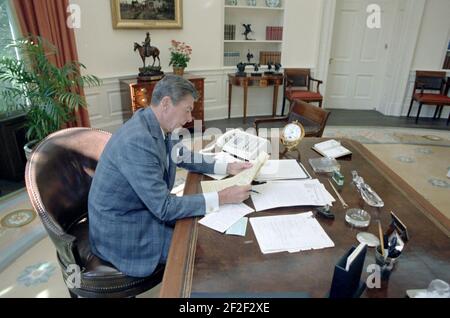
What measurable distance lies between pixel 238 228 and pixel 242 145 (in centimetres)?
72

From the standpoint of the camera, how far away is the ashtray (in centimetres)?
115

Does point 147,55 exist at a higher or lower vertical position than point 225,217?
higher

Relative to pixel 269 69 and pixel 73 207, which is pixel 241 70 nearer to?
pixel 269 69

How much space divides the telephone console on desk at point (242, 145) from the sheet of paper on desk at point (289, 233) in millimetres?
561

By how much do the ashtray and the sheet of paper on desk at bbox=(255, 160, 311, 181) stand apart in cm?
35

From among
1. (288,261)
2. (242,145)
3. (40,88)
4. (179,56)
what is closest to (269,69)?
(179,56)

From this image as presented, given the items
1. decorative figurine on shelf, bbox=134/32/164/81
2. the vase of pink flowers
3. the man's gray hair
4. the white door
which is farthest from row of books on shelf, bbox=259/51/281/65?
the man's gray hair

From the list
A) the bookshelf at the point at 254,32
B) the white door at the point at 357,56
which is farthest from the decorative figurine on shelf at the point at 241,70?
the white door at the point at 357,56

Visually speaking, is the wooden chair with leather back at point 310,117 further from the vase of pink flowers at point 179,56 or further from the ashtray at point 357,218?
the vase of pink flowers at point 179,56

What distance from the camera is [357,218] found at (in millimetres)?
1164

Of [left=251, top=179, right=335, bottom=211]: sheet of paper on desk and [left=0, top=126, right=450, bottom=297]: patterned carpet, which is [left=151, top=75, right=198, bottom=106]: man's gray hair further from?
[left=0, top=126, right=450, bottom=297]: patterned carpet

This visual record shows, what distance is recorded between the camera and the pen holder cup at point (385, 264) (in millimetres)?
910
